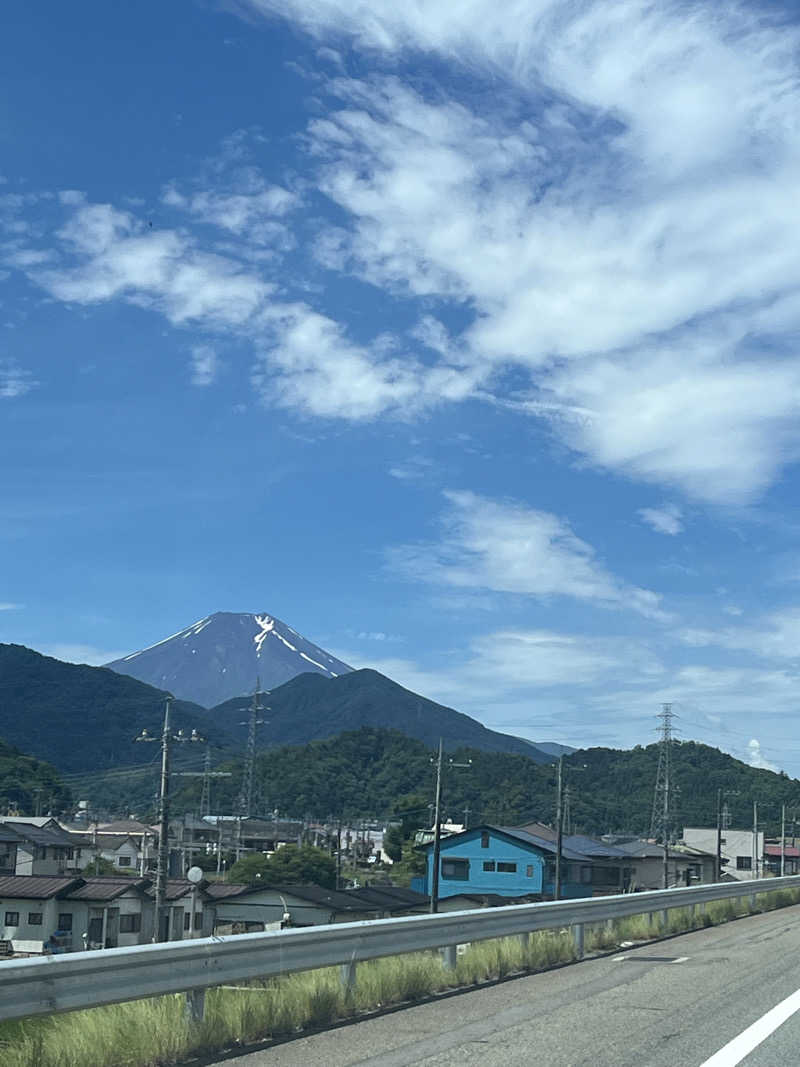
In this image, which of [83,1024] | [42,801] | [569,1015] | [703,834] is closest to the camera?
[83,1024]

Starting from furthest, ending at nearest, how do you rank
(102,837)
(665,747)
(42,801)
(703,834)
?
(42,801)
(703,834)
(102,837)
(665,747)

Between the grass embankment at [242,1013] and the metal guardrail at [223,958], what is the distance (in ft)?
0.64

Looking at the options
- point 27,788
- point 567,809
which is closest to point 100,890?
point 567,809

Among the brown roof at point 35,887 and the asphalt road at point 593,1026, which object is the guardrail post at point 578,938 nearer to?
the asphalt road at point 593,1026

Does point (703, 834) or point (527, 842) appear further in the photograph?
point (703, 834)

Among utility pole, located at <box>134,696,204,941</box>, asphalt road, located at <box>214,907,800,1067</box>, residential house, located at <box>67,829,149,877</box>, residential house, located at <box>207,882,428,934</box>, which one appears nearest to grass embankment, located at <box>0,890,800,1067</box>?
asphalt road, located at <box>214,907,800,1067</box>

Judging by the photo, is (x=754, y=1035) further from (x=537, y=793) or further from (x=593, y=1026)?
(x=537, y=793)

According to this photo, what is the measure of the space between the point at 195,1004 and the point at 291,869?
74.4 m

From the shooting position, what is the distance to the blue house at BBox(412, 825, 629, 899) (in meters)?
69.9

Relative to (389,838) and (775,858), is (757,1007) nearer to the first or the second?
(389,838)

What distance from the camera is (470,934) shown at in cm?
1311

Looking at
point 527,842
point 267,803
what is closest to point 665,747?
point 527,842

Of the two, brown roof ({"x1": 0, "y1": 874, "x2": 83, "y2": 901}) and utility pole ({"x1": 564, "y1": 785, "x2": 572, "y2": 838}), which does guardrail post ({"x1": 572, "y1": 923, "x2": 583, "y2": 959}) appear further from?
utility pole ({"x1": 564, "y1": 785, "x2": 572, "y2": 838})

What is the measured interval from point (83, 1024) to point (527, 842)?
64933 mm
